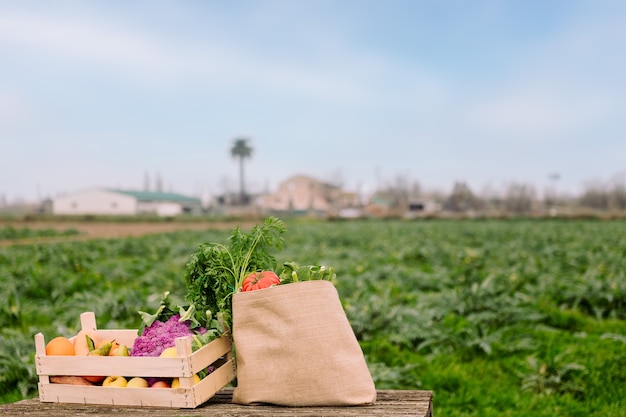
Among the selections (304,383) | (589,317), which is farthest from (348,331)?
(589,317)

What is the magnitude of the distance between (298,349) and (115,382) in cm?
97

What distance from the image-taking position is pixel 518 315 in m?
7.57

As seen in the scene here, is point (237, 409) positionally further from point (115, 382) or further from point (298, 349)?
point (115, 382)

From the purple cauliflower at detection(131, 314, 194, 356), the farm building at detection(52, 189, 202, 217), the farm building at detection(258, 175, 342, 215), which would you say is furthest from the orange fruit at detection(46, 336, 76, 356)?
the farm building at detection(258, 175, 342, 215)

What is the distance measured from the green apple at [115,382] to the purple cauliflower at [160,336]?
0.53 ft

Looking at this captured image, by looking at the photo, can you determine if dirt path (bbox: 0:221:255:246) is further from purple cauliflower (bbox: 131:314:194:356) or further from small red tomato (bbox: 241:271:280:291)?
small red tomato (bbox: 241:271:280:291)

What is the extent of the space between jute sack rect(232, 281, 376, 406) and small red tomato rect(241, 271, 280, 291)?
4.5 inches

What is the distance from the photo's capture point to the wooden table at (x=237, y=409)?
8.25 ft

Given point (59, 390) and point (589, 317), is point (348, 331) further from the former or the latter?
point (589, 317)

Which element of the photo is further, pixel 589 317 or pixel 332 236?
pixel 332 236

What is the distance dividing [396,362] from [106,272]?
841cm

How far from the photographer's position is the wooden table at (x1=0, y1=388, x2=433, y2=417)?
99.0 inches

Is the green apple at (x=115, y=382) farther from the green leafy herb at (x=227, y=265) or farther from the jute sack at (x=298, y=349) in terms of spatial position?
the jute sack at (x=298, y=349)

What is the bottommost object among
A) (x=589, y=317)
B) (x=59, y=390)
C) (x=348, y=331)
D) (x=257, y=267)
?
(x=589, y=317)
